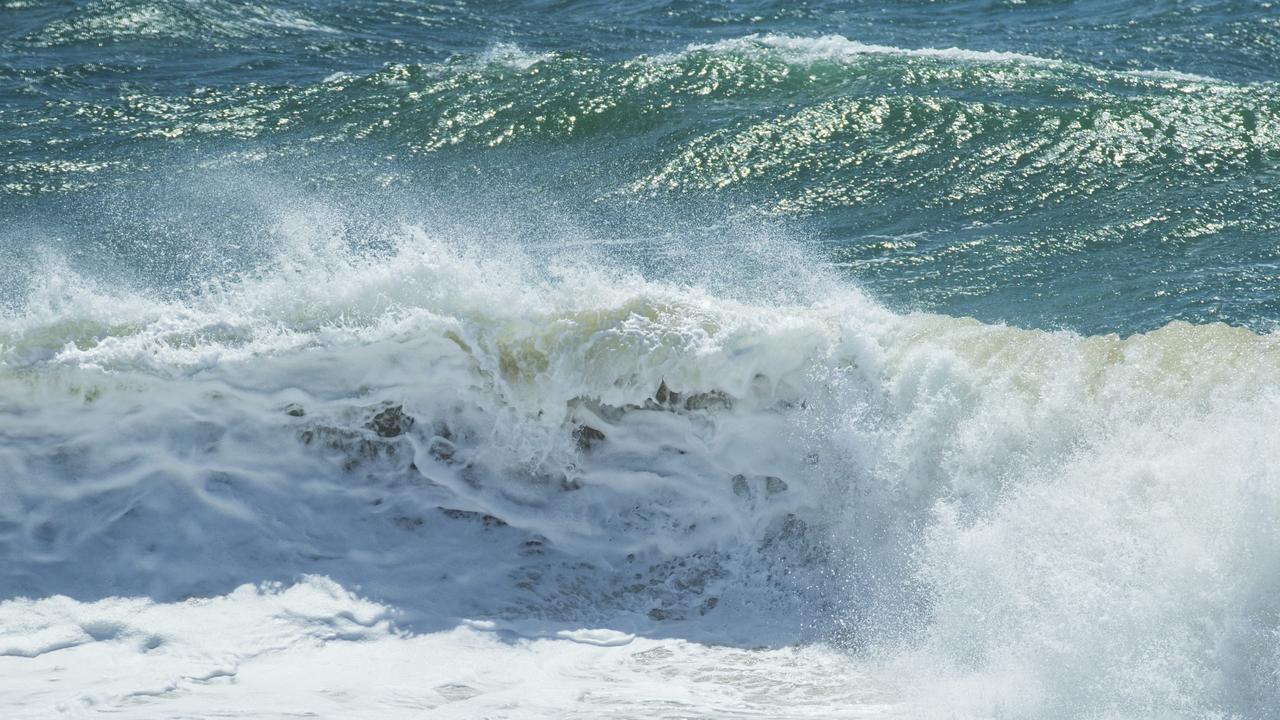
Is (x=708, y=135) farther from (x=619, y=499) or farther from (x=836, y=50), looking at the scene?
(x=619, y=499)

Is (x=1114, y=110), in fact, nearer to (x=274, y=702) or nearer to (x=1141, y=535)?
(x=1141, y=535)

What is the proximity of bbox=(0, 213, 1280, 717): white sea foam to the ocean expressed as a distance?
0.8 inches

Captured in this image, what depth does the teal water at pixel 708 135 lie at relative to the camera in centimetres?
1054

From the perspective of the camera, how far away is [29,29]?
50.5 ft

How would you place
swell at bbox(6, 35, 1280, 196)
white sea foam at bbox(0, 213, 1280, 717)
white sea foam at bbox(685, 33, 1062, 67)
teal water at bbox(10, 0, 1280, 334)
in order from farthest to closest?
white sea foam at bbox(685, 33, 1062, 67), swell at bbox(6, 35, 1280, 196), teal water at bbox(10, 0, 1280, 334), white sea foam at bbox(0, 213, 1280, 717)

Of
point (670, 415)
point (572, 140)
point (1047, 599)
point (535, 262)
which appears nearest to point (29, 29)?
point (572, 140)

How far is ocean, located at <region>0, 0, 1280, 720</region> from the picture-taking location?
602 cm

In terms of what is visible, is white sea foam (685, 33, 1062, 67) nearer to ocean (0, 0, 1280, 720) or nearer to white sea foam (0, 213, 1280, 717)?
ocean (0, 0, 1280, 720)

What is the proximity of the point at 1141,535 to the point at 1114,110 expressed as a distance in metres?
7.71

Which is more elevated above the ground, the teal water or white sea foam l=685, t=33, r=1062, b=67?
white sea foam l=685, t=33, r=1062, b=67

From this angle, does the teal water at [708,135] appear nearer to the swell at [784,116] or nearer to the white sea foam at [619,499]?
the swell at [784,116]

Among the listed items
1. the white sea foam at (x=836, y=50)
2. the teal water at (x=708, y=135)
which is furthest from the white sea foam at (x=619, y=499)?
the white sea foam at (x=836, y=50)

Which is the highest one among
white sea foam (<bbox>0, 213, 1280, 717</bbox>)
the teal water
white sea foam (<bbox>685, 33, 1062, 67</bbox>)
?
white sea foam (<bbox>685, 33, 1062, 67</bbox>)

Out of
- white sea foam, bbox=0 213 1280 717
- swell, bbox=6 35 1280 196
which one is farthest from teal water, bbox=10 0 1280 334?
white sea foam, bbox=0 213 1280 717
